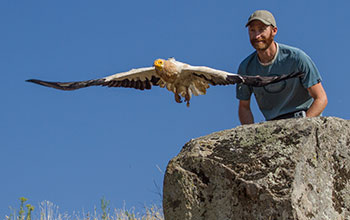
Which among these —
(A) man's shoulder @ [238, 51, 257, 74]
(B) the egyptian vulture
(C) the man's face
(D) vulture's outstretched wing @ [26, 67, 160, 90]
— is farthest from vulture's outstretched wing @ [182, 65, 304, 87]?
(D) vulture's outstretched wing @ [26, 67, 160, 90]

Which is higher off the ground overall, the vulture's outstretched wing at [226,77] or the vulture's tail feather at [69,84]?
the vulture's tail feather at [69,84]

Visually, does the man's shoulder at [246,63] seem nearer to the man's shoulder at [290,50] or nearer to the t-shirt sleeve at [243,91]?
the t-shirt sleeve at [243,91]

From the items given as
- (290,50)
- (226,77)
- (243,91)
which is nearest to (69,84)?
(226,77)

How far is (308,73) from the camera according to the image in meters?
4.83

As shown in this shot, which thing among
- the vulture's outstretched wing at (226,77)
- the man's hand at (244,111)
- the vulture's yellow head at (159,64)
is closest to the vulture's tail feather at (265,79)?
the vulture's outstretched wing at (226,77)

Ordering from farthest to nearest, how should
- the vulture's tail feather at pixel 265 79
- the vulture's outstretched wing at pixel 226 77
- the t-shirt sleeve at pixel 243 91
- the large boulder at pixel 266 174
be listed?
1. the t-shirt sleeve at pixel 243 91
2. the vulture's outstretched wing at pixel 226 77
3. the vulture's tail feather at pixel 265 79
4. the large boulder at pixel 266 174

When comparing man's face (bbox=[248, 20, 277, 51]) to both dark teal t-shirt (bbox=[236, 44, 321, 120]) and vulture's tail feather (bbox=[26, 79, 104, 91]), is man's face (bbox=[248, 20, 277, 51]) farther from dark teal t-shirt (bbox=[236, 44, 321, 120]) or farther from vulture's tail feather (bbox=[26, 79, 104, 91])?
vulture's tail feather (bbox=[26, 79, 104, 91])

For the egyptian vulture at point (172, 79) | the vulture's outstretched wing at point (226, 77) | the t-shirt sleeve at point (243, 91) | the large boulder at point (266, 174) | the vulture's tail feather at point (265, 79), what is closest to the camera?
the large boulder at point (266, 174)

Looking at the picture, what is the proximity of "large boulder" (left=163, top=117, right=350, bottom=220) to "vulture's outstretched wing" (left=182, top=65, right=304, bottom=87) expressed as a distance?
990 millimetres

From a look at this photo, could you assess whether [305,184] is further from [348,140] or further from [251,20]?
[251,20]

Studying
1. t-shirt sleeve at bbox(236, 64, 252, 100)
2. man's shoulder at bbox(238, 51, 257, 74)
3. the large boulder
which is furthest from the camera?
t-shirt sleeve at bbox(236, 64, 252, 100)

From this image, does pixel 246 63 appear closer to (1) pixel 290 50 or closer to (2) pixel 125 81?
(1) pixel 290 50

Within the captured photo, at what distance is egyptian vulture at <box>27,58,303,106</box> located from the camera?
5.06 m

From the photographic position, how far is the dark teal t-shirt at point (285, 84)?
15.9ft
